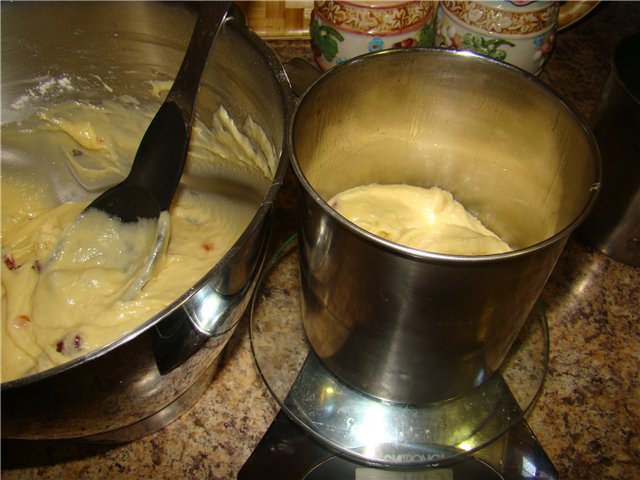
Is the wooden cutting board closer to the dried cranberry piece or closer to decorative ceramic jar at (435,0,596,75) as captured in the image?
decorative ceramic jar at (435,0,596,75)

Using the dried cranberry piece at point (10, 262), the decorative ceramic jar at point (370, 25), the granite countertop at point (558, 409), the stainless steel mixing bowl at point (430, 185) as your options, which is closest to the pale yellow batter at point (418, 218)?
the stainless steel mixing bowl at point (430, 185)

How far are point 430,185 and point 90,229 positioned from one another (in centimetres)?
47

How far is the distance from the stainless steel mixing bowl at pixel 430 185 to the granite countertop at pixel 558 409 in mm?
116

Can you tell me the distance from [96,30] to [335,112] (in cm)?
37

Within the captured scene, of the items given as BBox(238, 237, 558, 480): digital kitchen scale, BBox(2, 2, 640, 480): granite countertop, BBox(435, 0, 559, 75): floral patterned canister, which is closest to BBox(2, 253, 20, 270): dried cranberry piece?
BBox(2, 2, 640, 480): granite countertop

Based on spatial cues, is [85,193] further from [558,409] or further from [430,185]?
[558,409]

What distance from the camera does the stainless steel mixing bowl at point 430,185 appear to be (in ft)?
1.59

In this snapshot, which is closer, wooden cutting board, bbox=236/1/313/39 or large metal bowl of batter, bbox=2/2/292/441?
large metal bowl of batter, bbox=2/2/292/441

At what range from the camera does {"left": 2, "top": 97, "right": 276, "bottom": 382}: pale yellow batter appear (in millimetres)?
697

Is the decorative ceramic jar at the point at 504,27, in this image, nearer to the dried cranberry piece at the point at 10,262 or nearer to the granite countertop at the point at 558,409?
the granite countertop at the point at 558,409

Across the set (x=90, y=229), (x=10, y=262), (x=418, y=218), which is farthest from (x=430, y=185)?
(x=10, y=262)

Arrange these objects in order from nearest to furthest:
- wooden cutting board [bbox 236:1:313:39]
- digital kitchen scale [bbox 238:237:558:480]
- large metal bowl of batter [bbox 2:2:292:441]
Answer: large metal bowl of batter [bbox 2:2:292:441]
digital kitchen scale [bbox 238:237:558:480]
wooden cutting board [bbox 236:1:313:39]

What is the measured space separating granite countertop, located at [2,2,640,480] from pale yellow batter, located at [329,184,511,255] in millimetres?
142

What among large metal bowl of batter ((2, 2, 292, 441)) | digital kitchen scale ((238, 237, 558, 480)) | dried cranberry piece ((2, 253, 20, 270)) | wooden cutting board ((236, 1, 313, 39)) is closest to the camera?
large metal bowl of batter ((2, 2, 292, 441))
